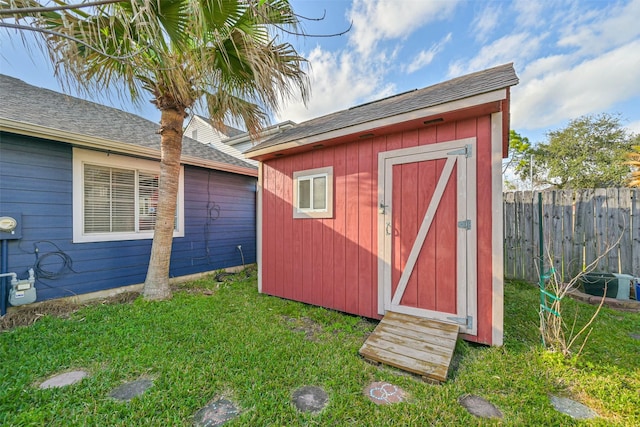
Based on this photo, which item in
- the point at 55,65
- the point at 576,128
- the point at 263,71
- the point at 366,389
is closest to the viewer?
the point at 366,389

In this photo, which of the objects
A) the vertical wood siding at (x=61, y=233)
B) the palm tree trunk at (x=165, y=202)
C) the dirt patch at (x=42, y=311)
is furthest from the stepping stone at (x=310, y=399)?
the vertical wood siding at (x=61, y=233)

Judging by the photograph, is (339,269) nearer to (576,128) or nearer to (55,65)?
(55,65)

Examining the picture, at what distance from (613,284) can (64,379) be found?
6.69 metres

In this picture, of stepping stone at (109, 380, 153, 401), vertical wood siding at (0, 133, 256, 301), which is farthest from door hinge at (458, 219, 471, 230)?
vertical wood siding at (0, 133, 256, 301)

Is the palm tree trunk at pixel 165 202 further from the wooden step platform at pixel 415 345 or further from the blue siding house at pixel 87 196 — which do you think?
the wooden step platform at pixel 415 345

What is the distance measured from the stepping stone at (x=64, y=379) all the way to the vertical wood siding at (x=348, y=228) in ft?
8.51

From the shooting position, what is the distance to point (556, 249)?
14.7ft

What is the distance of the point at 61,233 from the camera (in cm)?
376

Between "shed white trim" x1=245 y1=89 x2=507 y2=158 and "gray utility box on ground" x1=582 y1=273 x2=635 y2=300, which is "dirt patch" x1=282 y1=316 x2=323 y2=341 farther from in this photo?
"gray utility box on ground" x1=582 y1=273 x2=635 y2=300

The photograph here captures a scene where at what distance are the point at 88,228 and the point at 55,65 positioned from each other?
2657 millimetres

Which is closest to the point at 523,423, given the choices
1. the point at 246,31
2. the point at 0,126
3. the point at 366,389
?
the point at 366,389

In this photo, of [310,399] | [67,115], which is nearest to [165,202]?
[67,115]

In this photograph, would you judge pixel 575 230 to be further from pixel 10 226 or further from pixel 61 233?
pixel 10 226

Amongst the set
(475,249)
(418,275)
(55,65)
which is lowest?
(418,275)
